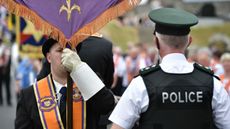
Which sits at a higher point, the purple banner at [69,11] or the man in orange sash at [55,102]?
the purple banner at [69,11]

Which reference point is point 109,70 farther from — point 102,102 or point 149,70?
point 149,70

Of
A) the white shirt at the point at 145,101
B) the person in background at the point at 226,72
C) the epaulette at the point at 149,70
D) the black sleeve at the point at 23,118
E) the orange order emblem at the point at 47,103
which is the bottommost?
the person in background at the point at 226,72

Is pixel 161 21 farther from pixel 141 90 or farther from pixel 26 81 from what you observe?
pixel 26 81

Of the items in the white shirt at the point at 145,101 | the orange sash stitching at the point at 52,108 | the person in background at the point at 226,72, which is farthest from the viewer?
the person in background at the point at 226,72

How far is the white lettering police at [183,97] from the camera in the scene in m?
5.20

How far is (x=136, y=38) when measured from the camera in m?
26.3

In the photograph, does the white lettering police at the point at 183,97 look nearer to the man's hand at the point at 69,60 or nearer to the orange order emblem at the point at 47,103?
the man's hand at the point at 69,60

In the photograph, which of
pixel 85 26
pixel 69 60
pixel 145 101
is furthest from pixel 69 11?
pixel 145 101

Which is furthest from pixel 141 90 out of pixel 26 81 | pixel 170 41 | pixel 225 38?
pixel 225 38

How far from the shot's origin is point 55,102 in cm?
597

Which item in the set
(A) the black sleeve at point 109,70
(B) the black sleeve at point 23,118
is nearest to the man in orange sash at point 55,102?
(B) the black sleeve at point 23,118

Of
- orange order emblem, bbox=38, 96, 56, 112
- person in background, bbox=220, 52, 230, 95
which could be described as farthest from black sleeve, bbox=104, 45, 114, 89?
person in background, bbox=220, 52, 230, 95

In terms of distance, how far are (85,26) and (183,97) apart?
1.12m

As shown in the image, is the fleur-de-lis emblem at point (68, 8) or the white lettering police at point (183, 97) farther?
the fleur-de-lis emblem at point (68, 8)
